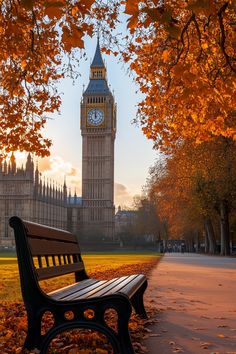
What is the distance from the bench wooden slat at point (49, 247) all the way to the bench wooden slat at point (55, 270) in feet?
0.39

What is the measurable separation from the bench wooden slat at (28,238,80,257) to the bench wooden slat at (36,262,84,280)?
0.39 ft

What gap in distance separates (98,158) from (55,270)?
10306 centimetres

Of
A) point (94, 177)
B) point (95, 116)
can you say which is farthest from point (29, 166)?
point (95, 116)

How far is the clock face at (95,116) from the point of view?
108 m

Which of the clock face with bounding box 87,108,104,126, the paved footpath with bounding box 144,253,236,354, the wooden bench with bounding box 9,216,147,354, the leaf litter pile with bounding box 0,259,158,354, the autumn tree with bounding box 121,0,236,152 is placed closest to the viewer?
the wooden bench with bounding box 9,216,147,354

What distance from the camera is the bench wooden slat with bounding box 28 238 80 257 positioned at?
414 cm

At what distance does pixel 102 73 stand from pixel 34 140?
106 m

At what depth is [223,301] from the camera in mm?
7848

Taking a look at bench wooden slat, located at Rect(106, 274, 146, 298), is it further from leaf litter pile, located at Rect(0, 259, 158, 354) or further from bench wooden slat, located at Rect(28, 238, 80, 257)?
bench wooden slat, located at Rect(28, 238, 80, 257)

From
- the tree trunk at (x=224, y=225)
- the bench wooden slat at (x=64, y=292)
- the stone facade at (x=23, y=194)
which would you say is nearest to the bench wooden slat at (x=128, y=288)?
the bench wooden slat at (x=64, y=292)

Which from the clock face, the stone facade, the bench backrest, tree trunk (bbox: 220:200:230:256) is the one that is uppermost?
the clock face

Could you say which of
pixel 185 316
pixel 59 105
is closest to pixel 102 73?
pixel 59 105

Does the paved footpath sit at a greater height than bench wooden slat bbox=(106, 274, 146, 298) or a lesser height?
lesser

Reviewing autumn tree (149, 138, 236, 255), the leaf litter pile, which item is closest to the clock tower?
autumn tree (149, 138, 236, 255)
